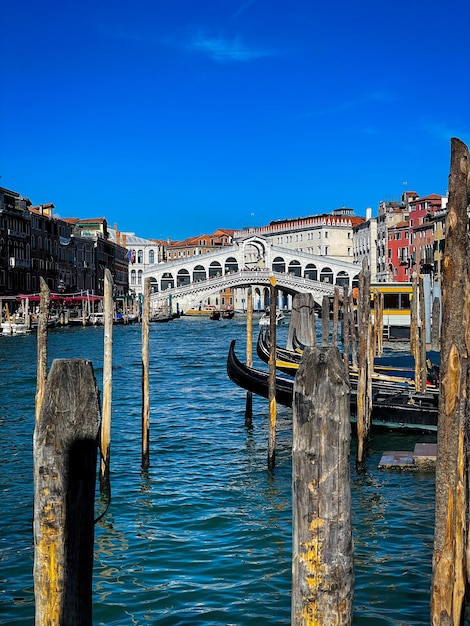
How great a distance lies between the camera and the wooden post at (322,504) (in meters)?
Answer: 1.78

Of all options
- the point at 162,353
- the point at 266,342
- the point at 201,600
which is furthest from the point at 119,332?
the point at 201,600

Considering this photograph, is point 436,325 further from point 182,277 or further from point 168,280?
point 182,277

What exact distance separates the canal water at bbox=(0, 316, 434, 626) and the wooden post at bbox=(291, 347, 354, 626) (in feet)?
5.14

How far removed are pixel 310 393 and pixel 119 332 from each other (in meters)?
24.6

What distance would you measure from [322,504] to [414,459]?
156 inches

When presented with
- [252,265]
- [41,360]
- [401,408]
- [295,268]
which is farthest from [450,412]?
[252,265]

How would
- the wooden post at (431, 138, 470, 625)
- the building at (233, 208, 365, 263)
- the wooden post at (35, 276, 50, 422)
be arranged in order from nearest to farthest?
the wooden post at (431, 138, 470, 625)
the wooden post at (35, 276, 50, 422)
the building at (233, 208, 365, 263)

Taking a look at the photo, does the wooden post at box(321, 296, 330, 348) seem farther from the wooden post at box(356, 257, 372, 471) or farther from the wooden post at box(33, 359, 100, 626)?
the wooden post at box(33, 359, 100, 626)

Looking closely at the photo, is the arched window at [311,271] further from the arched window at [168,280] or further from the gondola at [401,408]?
the gondola at [401,408]

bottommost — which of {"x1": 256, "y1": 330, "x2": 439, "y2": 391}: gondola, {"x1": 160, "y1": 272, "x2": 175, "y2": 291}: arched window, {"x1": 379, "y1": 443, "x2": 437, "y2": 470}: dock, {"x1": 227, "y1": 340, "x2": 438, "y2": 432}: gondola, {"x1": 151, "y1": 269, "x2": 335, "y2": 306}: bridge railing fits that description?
{"x1": 379, "y1": 443, "x2": 437, "y2": 470}: dock

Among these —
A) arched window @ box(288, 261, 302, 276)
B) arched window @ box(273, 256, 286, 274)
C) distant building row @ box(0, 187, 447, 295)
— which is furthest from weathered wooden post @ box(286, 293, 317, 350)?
arched window @ box(273, 256, 286, 274)

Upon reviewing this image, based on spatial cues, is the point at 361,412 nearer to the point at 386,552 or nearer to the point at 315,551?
the point at 386,552

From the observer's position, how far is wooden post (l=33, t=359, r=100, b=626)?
1.76 m

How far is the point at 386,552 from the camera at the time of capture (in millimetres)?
4031
